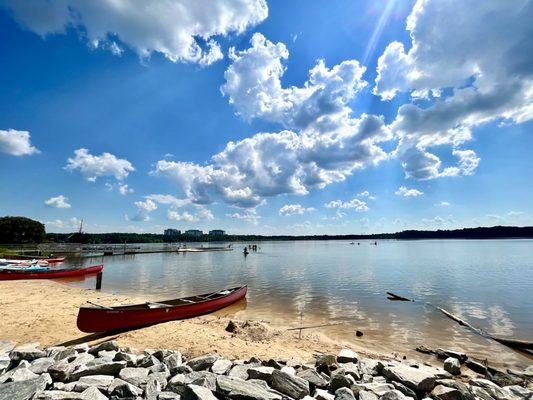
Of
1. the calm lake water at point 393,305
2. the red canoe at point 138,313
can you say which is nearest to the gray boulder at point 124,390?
the red canoe at point 138,313

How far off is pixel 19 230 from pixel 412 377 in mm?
115323

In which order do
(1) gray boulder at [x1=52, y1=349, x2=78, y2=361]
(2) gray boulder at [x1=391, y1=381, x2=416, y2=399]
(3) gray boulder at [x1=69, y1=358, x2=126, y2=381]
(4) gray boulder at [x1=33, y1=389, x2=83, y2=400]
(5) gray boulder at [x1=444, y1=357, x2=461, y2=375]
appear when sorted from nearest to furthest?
(4) gray boulder at [x1=33, y1=389, x2=83, y2=400], (2) gray boulder at [x1=391, y1=381, x2=416, y2=399], (3) gray boulder at [x1=69, y1=358, x2=126, y2=381], (1) gray boulder at [x1=52, y1=349, x2=78, y2=361], (5) gray boulder at [x1=444, y1=357, x2=461, y2=375]

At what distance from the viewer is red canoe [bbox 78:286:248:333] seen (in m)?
12.6

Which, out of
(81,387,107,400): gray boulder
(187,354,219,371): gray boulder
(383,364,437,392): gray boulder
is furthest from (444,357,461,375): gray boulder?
(81,387,107,400): gray boulder

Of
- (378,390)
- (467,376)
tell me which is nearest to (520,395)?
(467,376)

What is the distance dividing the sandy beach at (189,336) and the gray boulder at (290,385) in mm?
3585

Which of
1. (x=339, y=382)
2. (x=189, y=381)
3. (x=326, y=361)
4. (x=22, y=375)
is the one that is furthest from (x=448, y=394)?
(x=22, y=375)

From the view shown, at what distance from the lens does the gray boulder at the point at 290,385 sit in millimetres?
6266

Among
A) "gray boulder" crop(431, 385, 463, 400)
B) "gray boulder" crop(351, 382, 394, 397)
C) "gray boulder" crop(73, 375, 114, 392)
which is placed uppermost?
"gray boulder" crop(73, 375, 114, 392)

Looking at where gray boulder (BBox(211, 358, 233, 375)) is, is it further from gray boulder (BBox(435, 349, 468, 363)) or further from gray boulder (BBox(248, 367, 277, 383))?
gray boulder (BBox(435, 349, 468, 363))

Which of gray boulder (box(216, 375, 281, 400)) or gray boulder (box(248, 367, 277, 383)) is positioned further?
gray boulder (box(248, 367, 277, 383))

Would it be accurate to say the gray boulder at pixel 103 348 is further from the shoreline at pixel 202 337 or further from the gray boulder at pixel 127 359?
the shoreline at pixel 202 337

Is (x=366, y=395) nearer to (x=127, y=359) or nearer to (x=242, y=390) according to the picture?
(x=242, y=390)

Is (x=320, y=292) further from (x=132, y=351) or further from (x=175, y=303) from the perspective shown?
(x=132, y=351)
